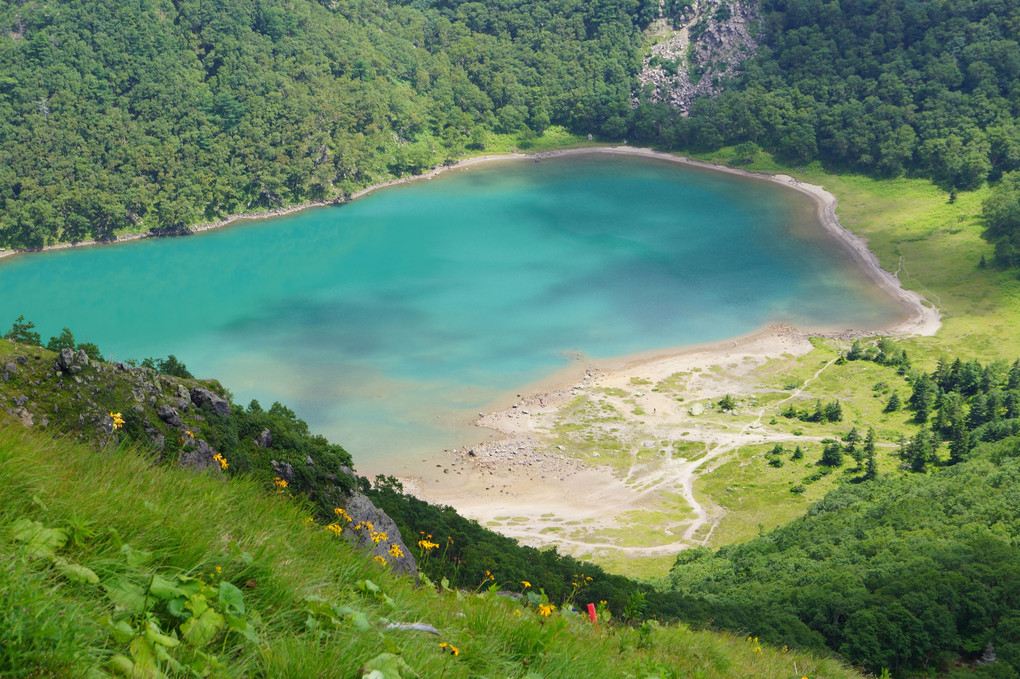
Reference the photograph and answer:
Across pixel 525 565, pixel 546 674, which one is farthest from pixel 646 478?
pixel 546 674

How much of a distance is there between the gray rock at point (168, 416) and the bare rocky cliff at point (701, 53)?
116m

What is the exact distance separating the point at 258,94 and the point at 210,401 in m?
92.7

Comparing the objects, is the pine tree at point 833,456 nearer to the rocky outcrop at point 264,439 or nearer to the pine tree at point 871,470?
the pine tree at point 871,470

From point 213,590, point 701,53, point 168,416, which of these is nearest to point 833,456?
point 168,416

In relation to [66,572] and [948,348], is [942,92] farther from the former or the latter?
[66,572]

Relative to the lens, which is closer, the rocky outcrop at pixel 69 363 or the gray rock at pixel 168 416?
the rocky outcrop at pixel 69 363

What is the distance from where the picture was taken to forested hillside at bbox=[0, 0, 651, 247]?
90625 mm

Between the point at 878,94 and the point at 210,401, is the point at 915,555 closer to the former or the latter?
the point at 210,401

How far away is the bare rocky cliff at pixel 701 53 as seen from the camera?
416 ft

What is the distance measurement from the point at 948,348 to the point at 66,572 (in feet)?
244

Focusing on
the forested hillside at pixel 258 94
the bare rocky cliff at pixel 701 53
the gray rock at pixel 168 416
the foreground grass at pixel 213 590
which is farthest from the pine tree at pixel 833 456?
the bare rocky cliff at pixel 701 53

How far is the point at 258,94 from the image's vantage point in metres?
107

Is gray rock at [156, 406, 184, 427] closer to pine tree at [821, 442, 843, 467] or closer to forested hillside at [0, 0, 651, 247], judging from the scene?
pine tree at [821, 442, 843, 467]

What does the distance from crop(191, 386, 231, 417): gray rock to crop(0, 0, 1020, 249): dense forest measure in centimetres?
7141
